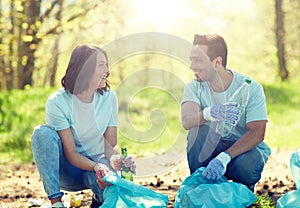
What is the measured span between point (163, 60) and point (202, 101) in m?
24.2

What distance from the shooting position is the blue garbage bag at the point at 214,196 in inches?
116

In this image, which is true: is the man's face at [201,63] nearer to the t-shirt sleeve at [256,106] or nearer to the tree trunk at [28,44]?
the t-shirt sleeve at [256,106]

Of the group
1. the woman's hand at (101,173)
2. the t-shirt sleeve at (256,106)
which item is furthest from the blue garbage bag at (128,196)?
the t-shirt sleeve at (256,106)

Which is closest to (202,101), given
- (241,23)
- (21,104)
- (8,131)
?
(8,131)

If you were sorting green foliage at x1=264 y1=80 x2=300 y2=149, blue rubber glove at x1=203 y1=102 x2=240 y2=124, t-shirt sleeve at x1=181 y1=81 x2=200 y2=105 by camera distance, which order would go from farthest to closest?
green foliage at x1=264 y1=80 x2=300 y2=149
t-shirt sleeve at x1=181 y1=81 x2=200 y2=105
blue rubber glove at x1=203 y1=102 x2=240 y2=124

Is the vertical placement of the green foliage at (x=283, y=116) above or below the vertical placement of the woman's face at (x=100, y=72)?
below

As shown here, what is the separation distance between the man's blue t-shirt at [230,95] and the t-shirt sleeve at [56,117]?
2.50 ft

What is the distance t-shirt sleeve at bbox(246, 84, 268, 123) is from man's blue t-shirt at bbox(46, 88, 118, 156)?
0.82 metres

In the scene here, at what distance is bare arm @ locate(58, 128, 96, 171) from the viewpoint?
3.15 meters

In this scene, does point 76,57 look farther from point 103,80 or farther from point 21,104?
point 21,104

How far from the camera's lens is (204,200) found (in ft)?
9.70

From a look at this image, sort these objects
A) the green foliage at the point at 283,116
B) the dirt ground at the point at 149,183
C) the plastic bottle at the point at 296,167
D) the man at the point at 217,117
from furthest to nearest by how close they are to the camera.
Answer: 1. the green foliage at the point at 283,116
2. the dirt ground at the point at 149,183
3. the man at the point at 217,117
4. the plastic bottle at the point at 296,167

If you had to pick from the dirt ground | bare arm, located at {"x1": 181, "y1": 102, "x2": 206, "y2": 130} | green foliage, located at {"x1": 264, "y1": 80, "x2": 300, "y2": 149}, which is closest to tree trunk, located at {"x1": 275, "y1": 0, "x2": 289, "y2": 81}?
green foliage, located at {"x1": 264, "y1": 80, "x2": 300, "y2": 149}

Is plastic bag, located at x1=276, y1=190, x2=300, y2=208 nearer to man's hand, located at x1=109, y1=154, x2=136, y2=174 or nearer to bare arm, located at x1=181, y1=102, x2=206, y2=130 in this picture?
bare arm, located at x1=181, y1=102, x2=206, y2=130
